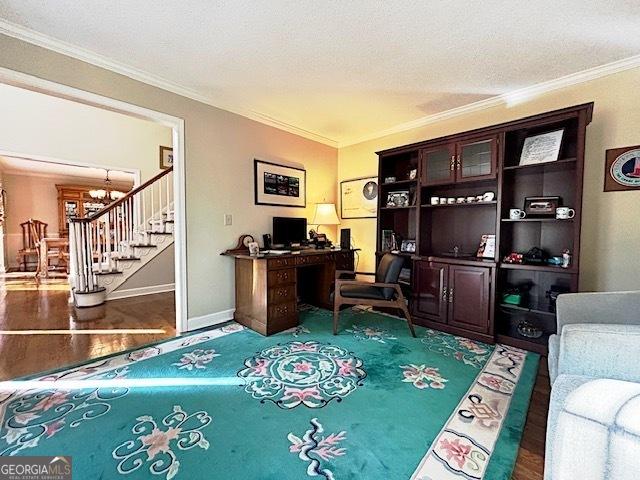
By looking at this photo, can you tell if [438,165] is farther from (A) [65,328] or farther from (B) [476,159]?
(A) [65,328]

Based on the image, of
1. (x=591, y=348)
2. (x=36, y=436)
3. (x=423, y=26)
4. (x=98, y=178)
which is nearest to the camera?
(x=591, y=348)

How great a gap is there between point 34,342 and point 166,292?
2.38m

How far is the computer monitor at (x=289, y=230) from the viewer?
369 centimetres

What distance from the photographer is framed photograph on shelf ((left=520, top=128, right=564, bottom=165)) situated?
2422 millimetres

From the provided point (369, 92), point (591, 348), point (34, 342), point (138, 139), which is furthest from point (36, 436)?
point (138, 139)

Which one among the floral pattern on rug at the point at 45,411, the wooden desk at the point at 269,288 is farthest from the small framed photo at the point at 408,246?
the floral pattern on rug at the point at 45,411

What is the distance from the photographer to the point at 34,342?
259 centimetres

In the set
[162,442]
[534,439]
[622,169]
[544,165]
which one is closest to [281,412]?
[162,442]

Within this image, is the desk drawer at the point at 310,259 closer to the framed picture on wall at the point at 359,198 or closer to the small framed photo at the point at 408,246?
the small framed photo at the point at 408,246

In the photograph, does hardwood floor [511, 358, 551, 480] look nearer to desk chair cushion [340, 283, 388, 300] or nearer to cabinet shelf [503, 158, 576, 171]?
desk chair cushion [340, 283, 388, 300]

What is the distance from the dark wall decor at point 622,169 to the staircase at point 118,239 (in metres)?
5.24

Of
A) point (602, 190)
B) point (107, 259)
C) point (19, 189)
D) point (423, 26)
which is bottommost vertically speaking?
point (107, 259)

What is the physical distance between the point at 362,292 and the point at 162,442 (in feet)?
6.62

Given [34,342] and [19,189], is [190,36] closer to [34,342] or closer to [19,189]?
[34,342]
